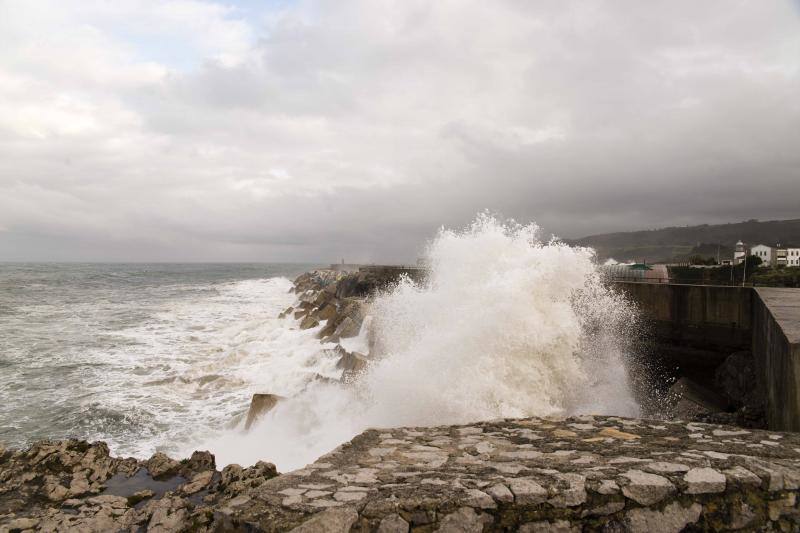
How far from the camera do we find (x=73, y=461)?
5.29 meters

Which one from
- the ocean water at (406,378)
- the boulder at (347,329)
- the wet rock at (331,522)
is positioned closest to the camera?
the wet rock at (331,522)

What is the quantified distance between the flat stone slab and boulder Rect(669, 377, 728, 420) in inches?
145

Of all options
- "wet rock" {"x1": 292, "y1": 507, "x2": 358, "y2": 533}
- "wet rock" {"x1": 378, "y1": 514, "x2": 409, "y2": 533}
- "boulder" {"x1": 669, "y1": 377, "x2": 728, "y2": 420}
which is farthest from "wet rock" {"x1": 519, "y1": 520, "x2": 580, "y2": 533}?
"boulder" {"x1": 669, "y1": 377, "x2": 728, "y2": 420}

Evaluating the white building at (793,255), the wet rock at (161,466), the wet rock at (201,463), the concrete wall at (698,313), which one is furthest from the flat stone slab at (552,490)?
the white building at (793,255)

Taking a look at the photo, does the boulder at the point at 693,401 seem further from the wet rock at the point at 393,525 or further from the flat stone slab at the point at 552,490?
the wet rock at the point at 393,525

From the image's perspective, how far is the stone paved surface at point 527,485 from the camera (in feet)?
7.22

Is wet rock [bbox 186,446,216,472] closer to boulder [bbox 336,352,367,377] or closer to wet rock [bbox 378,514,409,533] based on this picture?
boulder [bbox 336,352,367,377]

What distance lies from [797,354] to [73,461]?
24.5 feet

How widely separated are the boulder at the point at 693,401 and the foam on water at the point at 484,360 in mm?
629

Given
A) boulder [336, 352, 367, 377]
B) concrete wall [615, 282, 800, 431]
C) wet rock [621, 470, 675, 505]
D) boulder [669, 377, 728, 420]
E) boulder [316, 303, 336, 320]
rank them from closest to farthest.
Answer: wet rock [621, 470, 675, 505] → boulder [669, 377, 728, 420] → concrete wall [615, 282, 800, 431] → boulder [336, 352, 367, 377] → boulder [316, 303, 336, 320]

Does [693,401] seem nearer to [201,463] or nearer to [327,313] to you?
[201,463]

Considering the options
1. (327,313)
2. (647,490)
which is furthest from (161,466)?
(327,313)

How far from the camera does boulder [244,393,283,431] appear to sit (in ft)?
24.6

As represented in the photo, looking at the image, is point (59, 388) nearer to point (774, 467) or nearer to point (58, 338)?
point (58, 338)
